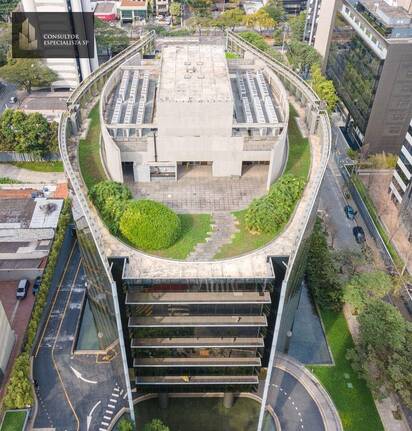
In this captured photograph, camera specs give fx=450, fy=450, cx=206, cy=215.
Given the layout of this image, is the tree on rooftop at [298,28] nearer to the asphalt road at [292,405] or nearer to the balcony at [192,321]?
the asphalt road at [292,405]

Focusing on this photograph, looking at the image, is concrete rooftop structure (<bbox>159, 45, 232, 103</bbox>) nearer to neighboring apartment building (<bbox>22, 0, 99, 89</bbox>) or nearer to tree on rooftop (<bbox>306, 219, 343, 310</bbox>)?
tree on rooftop (<bbox>306, 219, 343, 310</bbox>)

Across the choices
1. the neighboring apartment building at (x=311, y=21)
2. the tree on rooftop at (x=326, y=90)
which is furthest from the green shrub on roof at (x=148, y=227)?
the neighboring apartment building at (x=311, y=21)

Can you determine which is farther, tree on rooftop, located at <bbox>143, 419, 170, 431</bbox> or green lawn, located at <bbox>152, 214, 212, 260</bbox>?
tree on rooftop, located at <bbox>143, 419, 170, 431</bbox>

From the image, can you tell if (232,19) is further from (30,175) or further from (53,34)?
(30,175)

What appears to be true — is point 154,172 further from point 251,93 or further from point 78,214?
point 251,93

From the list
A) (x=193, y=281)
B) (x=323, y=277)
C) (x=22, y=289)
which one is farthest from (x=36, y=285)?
(x=323, y=277)

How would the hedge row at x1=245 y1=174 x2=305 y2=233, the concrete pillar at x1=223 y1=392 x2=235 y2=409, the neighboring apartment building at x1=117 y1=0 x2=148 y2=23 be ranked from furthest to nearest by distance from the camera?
the neighboring apartment building at x1=117 y1=0 x2=148 y2=23 < the concrete pillar at x1=223 y1=392 x2=235 y2=409 < the hedge row at x1=245 y1=174 x2=305 y2=233

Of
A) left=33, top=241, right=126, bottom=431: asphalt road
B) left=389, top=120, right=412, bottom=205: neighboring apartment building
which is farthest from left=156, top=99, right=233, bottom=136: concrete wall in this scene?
left=389, top=120, right=412, bottom=205: neighboring apartment building
